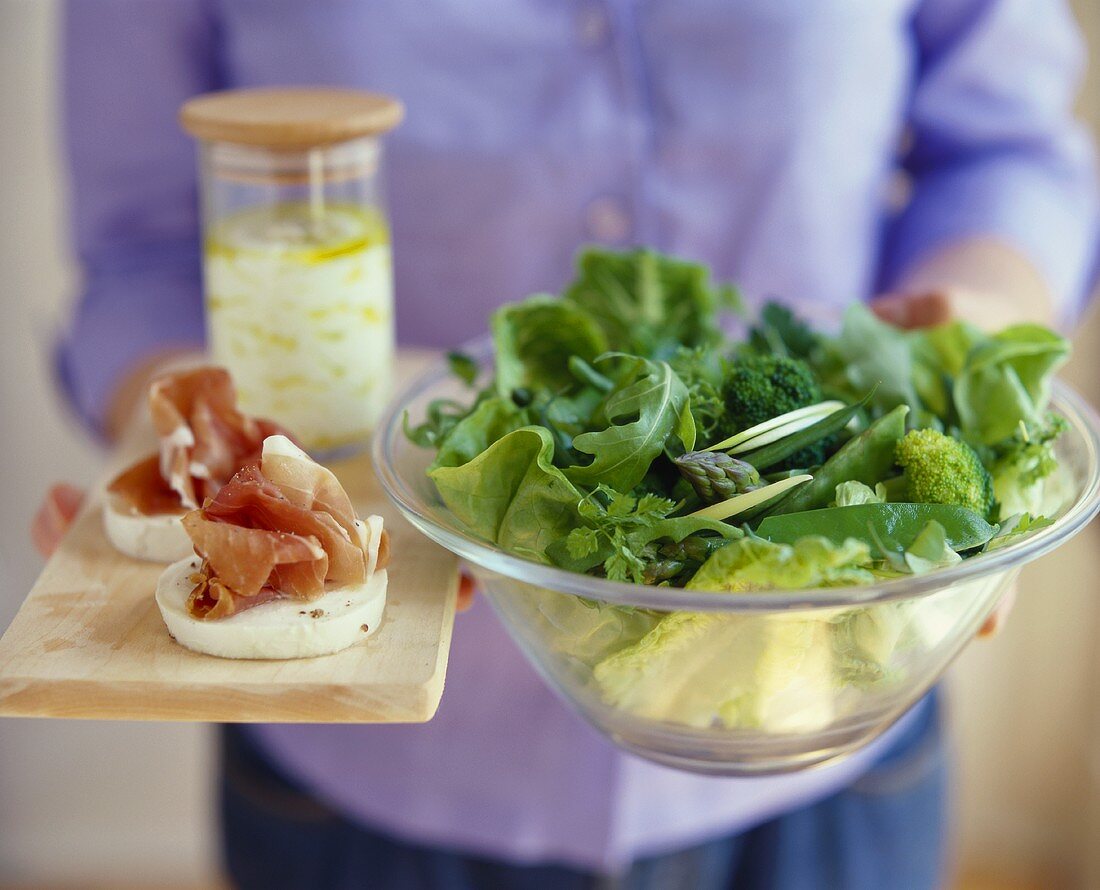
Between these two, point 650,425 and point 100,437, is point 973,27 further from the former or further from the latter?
point 100,437

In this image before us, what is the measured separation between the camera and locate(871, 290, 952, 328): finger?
1144mm

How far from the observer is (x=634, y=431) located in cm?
79

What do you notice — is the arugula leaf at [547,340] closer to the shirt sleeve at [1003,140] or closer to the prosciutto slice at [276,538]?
the prosciutto slice at [276,538]

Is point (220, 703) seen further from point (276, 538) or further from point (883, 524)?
point (883, 524)

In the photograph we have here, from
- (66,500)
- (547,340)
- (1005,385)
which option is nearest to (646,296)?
(547,340)

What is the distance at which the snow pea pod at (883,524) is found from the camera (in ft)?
2.41

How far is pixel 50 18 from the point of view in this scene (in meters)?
2.08

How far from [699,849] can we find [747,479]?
0.87m

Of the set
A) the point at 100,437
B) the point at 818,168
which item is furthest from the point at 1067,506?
the point at 100,437

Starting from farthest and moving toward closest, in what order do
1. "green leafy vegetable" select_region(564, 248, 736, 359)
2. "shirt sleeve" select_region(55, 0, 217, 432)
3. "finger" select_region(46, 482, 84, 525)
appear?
"shirt sleeve" select_region(55, 0, 217, 432)
"green leafy vegetable" select_region(564, 248, 736, 359)
"finger" select_region(46, 482, 84, 525)

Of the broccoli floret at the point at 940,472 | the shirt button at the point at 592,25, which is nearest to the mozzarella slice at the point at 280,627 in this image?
the broccoli floret at the point at 940,472

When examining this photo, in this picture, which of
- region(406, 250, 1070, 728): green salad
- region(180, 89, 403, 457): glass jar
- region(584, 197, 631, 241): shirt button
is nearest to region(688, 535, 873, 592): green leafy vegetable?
region(406, 250, 1070, 728): green salad

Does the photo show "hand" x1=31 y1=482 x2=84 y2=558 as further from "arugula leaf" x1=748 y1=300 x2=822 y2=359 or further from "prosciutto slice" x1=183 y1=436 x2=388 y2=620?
"arugula leaf" x1=748 y1=300 x2=822 y2=359

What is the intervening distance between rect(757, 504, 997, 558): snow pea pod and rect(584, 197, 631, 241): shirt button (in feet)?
2.27
